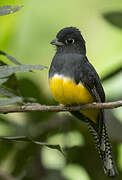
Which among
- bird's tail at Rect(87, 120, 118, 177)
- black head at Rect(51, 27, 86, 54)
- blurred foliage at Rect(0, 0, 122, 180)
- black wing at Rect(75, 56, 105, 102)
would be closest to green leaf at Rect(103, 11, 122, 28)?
blurred foliage at Rect(0, 0, 122, 180)

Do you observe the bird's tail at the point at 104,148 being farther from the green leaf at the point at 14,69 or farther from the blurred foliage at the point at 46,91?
the green leaf at the point at 14,69

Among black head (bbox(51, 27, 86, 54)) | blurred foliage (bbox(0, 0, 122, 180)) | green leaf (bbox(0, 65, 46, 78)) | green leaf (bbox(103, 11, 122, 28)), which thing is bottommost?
blurred foliage (bbox(0, 0, 122, 180))

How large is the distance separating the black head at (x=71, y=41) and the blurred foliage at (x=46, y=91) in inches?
12.4

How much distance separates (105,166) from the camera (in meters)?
4.22

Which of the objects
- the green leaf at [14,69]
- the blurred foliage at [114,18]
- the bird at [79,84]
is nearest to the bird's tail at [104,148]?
the bird at [79,84]

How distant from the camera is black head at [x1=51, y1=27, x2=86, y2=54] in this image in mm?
4457

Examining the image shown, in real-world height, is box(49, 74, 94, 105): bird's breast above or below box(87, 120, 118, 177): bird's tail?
above

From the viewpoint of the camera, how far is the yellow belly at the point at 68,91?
404cm

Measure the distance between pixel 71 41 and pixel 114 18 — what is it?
0.44 meters

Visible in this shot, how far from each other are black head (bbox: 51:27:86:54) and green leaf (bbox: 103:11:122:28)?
30 centimetres

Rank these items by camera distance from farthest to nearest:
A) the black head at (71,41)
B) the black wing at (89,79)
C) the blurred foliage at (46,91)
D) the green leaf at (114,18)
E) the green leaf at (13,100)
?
the green leaf at (114,18) → the black head at (71,41) → the black wing at (89,79) → the blurred foliage at (46,91) → the green leaf at (13,100)

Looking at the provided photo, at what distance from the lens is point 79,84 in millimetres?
4098

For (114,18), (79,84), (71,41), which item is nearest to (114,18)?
(114,18)

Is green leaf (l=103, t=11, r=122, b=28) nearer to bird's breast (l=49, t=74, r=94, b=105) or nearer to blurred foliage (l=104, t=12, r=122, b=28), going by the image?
blurred foliage (l=104, t=12, r=122, b=28)
